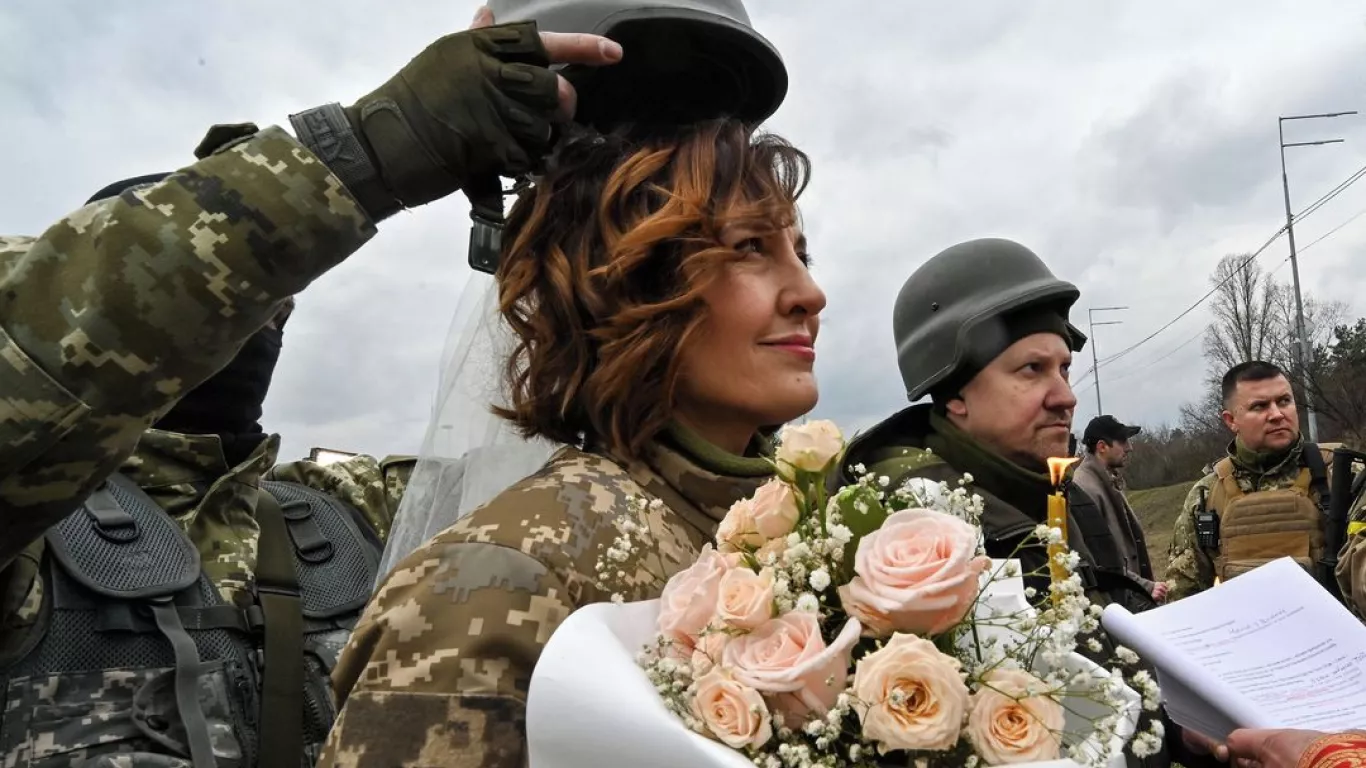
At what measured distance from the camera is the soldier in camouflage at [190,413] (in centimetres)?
135

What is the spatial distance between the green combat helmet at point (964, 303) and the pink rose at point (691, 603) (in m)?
2.70

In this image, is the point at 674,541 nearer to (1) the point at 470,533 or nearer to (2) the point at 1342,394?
(1) the point at 470,533

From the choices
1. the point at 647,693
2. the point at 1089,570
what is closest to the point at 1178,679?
the point at 1089,570

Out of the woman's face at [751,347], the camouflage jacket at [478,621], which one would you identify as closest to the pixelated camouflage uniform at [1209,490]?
the woman's face at [751,347]

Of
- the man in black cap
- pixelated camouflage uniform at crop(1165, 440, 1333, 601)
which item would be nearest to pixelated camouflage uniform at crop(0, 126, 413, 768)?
the man in black cap

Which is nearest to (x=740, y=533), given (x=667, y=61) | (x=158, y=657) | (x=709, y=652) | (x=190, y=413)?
(x=709, y=652)

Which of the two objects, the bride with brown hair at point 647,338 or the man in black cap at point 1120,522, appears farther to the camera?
the man in black cap at point 1120,522

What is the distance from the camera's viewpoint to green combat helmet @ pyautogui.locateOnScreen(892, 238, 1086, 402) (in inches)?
146

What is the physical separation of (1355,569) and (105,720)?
16.7 ft

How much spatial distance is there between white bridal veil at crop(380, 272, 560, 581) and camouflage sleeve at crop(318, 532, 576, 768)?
0.79 meters

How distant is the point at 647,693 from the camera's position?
42.2 inches

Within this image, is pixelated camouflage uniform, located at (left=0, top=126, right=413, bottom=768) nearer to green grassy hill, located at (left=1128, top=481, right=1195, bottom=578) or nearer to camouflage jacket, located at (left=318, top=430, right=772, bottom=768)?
camouflage jacket, located at (left=318, top=430, right=772, bottom=768)

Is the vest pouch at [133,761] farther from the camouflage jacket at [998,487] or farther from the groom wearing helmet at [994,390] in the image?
the groom wearing helmet at [994,390]

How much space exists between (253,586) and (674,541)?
1.47 m
